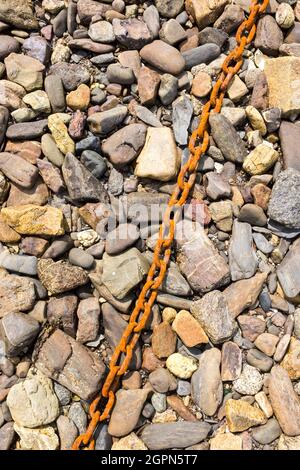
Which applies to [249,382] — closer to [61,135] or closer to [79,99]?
[61,135]

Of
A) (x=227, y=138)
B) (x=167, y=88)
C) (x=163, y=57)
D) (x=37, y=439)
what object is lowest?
(x=37, y=439)

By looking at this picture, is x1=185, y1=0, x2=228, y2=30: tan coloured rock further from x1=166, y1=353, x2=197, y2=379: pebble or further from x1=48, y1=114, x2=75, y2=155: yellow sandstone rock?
x1=166, y1=353, x2=197, y2=379: pebble

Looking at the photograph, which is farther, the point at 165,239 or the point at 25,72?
the point at 25,72

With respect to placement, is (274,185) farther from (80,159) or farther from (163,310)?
(80,159)

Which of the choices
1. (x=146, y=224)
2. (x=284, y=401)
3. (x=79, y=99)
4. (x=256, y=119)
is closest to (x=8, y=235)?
(x=146, y=224)

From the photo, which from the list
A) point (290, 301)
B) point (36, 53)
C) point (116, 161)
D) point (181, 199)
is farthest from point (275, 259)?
point (36, 53)

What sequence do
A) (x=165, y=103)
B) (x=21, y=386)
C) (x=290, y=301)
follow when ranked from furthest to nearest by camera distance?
(x=165, y=103) < (x=290, y=301) < (x=21, y=386)
